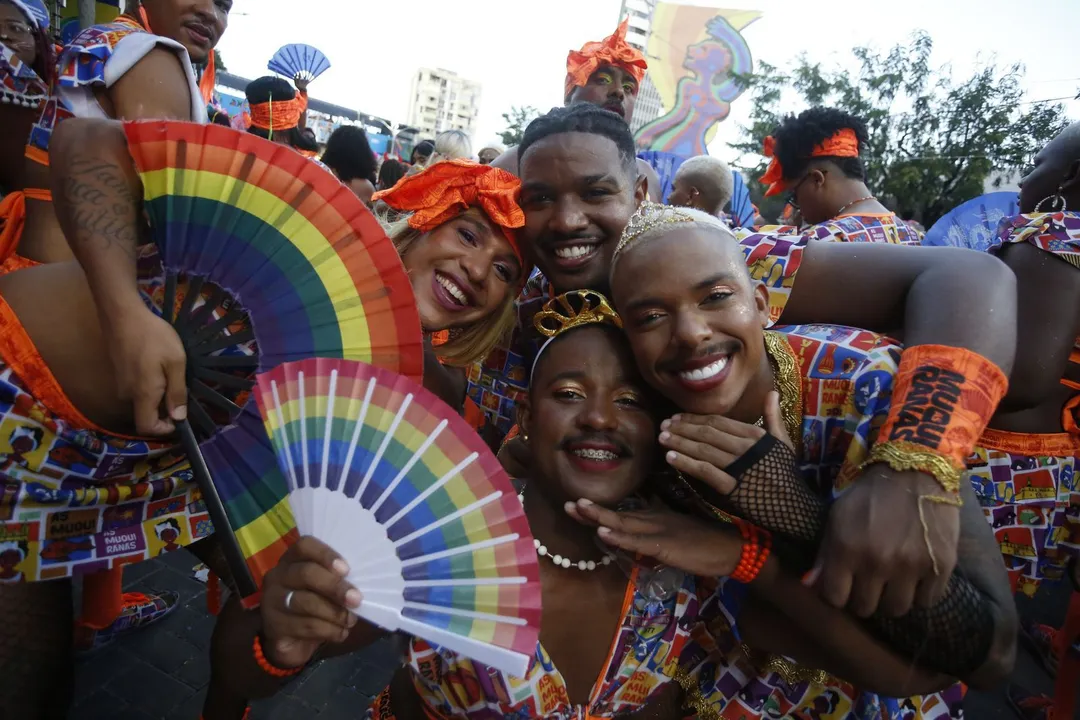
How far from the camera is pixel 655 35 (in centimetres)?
1148

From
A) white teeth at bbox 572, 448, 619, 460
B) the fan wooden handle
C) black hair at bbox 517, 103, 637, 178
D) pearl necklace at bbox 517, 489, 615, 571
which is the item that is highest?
black hair at bbox 517, 103, 637, 178

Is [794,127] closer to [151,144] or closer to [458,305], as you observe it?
[458,305]

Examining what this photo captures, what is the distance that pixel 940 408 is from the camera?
1.37 meters

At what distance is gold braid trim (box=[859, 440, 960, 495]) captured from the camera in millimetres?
1298

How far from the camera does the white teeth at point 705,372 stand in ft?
5.16

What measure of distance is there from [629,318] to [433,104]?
11635cm

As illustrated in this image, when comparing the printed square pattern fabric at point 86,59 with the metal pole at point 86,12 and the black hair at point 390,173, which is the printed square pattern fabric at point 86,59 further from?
the black hair at point 390,173

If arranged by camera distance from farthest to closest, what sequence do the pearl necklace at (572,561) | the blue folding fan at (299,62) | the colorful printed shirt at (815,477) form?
the blue folding fan at (299,62), the pearl necklace at (572,561), the colorful printed shirt at (815,477)

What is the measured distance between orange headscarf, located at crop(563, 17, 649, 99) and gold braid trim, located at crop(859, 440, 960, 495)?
11.5 feet

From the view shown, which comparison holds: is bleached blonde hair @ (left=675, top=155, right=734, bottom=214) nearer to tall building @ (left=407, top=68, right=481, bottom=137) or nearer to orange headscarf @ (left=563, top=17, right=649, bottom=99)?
orange headscarf @ (left=563, top=17, right=649, bottom=99)

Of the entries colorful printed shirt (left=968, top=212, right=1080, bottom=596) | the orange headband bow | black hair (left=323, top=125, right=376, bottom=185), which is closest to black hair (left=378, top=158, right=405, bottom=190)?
black hair (left=323, top=125, right=376, bottom=185)

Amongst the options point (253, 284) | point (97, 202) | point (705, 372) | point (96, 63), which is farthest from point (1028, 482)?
point (96, 63)

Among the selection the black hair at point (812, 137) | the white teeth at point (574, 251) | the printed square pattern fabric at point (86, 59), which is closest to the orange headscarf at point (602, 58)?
the black hair at point (812, 137)

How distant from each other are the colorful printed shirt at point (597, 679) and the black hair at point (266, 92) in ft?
19.5
